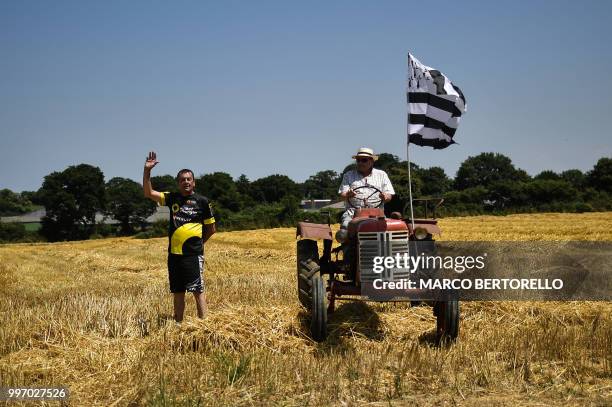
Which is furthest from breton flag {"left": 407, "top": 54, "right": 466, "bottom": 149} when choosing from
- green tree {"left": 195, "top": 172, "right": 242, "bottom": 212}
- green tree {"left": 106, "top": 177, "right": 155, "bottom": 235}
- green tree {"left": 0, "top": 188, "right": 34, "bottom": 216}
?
green tree {"left": 0, "top": 188, "right": 34, "bottom": 216}

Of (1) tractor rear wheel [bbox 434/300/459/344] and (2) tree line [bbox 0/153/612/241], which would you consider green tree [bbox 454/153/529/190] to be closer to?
(2) tree line [bbox 0/153/612/241]

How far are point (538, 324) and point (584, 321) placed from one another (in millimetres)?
732

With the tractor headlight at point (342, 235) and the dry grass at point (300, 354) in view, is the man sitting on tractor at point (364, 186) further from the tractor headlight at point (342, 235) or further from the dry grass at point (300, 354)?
Result: the dry grass at point (300, 354)

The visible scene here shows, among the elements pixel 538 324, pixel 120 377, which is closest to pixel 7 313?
pixel 120 377

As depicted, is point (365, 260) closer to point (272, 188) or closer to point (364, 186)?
point (364, 186)

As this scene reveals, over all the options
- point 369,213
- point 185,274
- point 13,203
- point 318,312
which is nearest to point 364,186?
point 369,213

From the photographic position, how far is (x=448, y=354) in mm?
5305

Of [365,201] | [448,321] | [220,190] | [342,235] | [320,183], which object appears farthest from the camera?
[320,183]

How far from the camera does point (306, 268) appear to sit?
258 inches

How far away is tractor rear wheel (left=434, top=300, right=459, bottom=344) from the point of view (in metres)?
5.75

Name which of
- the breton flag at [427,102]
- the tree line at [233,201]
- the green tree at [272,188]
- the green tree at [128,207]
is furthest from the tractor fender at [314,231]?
the green tree at [272,188]

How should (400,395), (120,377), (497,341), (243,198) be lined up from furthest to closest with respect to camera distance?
(243,198) → (497,341) → (120,377) → (400,395)

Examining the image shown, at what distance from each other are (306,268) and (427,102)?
2.51m

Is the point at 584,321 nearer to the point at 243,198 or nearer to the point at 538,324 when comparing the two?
the point at 538,324
